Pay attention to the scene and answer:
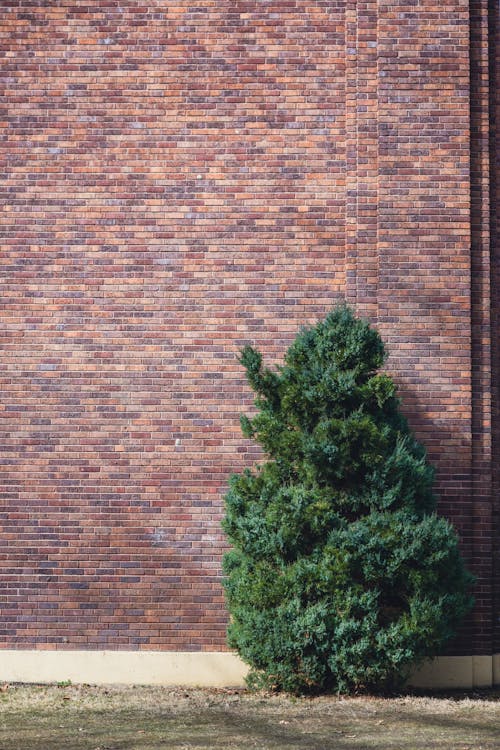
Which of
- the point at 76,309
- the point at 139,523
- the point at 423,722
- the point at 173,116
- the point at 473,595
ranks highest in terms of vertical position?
the point at 173,116

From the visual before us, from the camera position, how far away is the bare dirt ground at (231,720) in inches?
282

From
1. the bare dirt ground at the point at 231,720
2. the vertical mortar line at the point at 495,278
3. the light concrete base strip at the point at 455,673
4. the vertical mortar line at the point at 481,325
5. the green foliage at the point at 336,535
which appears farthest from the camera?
the vertical mortar line at the point at 495,278

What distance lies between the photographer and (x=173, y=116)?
10219 millimetres

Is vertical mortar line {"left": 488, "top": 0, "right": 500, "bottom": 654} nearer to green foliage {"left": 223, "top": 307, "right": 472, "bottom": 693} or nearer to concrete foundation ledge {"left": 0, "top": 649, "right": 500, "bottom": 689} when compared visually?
concrete foundation ledge {"left": 0, "top": 649, "right": 500, "bottom": 689}

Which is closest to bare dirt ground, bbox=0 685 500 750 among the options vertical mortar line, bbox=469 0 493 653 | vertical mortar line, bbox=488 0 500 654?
vertical mortar line, bbox=469 0 493 653

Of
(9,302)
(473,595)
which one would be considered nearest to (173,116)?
(9,302)

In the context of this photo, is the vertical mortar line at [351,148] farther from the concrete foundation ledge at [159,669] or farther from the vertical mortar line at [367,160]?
the concrete foundation ledge at [159,669]

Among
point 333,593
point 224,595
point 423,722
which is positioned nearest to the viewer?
point 423,722

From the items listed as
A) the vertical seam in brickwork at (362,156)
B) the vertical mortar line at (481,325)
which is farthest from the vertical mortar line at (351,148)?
the vertical mortar line at (481,325)

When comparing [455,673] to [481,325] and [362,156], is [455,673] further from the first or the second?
[362,156]

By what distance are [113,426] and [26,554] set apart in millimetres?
1646

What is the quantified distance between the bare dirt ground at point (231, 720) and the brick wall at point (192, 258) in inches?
34.8

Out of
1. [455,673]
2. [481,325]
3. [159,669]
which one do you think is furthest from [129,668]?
[481,325]

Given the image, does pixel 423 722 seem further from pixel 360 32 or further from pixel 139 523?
pixel 360 32
